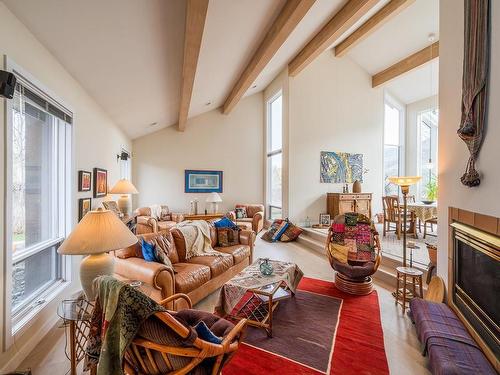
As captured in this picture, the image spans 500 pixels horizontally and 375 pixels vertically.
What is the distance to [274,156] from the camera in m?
7.50

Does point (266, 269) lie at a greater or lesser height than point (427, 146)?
lesser

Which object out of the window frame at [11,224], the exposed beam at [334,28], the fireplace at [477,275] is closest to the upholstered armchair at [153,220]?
the window frame at [11,224]

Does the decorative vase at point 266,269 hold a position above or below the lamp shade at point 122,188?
below

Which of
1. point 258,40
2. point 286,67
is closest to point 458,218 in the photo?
point 258,40

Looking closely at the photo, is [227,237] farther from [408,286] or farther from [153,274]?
[408,286]

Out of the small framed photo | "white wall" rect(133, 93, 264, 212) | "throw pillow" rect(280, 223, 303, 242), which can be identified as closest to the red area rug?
"throw pillow" rect(280, 223, 303, 242)

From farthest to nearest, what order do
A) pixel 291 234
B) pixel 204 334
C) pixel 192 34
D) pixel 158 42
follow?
pixel 291 234
pixel 158 42
pixel 192 34
pixel 204 334

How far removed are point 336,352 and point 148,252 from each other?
201 cm

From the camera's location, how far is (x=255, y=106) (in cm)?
785

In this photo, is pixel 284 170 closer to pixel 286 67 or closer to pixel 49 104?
pixel 286 67

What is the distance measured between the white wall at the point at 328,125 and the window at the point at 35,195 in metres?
4.85

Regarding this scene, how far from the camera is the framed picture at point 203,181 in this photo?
7177 millimetres

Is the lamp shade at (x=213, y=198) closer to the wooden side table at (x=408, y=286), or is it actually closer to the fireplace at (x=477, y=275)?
the wooden side table at (x=408, y=286)

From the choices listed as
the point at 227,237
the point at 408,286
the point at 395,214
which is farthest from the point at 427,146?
the point at 227,237
